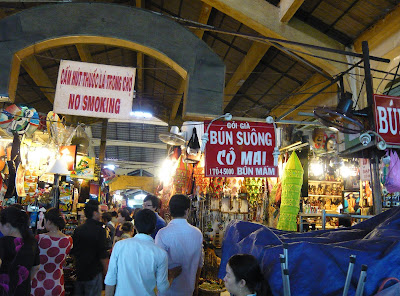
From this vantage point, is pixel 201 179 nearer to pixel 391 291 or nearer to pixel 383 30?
pixel 383 30

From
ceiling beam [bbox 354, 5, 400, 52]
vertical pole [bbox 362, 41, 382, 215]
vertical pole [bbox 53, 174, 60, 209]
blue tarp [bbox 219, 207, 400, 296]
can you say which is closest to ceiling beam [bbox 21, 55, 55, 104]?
vertical pole [bbox 53, 174, 60, 209]

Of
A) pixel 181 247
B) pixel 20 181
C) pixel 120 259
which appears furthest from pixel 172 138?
pixel 120 259

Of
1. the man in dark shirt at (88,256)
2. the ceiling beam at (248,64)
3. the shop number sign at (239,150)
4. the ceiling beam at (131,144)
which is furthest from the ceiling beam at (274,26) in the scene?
the ceiling beam at (131,144)

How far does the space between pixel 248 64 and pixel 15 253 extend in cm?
575

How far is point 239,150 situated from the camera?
4945mm

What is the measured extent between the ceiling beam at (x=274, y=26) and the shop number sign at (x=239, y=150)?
1845 millimetres

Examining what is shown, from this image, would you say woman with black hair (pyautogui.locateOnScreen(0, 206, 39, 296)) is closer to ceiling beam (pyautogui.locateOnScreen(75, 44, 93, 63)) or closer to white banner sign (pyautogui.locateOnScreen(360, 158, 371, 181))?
white banner sign (pyautogui.locateOnScreen(360, 158, 371, 181))

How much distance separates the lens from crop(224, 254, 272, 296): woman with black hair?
1.87 metres

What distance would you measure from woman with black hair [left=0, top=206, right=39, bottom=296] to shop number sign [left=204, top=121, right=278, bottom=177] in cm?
251

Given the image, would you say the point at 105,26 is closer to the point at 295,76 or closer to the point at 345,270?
the point at 295,76

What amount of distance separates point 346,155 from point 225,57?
13.7 ft

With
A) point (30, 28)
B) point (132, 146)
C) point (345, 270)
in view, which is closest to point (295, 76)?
point (30, 28)

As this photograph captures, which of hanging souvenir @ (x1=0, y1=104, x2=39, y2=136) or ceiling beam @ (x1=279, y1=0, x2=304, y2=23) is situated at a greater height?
ceiling beam @ (x1=279, y1=0, x2=304, y2=23)

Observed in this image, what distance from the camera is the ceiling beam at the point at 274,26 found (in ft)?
18.1
